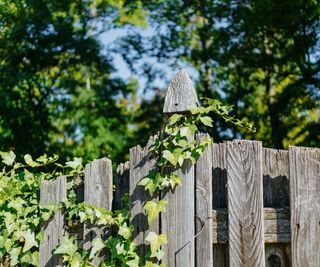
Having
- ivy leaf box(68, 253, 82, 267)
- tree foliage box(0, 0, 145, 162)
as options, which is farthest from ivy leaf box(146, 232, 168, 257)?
tree foliage box(0, 0, 145, 162)

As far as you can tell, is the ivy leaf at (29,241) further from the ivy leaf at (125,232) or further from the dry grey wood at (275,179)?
the dry grey wood at (275,179)

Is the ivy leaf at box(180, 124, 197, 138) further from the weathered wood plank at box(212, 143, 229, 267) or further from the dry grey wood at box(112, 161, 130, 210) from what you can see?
the dry grey wood at box(112, 161, 130, 210)

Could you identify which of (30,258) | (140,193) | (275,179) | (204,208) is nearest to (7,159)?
(30,258)

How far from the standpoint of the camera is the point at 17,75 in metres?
10.4

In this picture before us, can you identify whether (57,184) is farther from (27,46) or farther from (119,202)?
(27,46)

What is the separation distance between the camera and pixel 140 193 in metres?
3.04

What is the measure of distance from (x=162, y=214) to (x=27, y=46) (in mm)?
8544

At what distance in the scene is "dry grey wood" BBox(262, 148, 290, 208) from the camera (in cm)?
277

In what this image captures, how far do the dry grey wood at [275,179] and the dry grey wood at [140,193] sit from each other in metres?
0.60

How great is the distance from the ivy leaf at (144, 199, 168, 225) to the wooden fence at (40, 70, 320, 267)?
0.15ft

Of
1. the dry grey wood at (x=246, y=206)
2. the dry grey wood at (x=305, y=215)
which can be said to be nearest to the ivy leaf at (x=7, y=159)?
the dry grey wood at (x=246, y=206)

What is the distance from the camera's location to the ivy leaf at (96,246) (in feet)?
10.1

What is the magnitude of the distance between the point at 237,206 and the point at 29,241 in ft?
4.35

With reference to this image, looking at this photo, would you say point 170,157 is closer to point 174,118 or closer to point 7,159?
point 174,118
